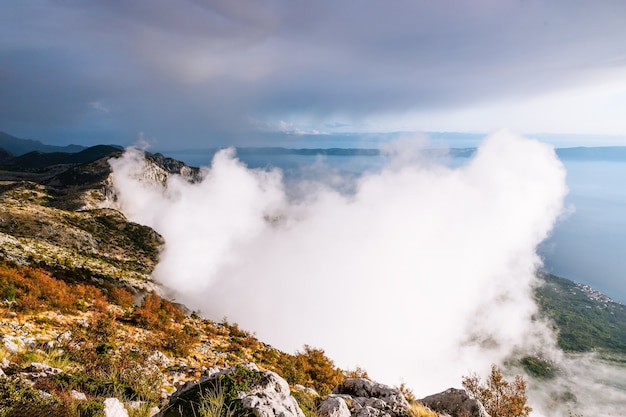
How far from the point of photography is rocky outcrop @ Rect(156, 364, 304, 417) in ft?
27.4

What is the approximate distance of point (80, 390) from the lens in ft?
33.8

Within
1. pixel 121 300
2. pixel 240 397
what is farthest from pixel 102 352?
pixel 121 300

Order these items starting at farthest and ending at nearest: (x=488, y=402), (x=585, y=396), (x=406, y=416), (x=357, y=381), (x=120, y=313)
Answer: (x=585, y=396) → (x=120, y=313) → (x=488, y=402) → (x=357, y=381) → (x=406, y=416)

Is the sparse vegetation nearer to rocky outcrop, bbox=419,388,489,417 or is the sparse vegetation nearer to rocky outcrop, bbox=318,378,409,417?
rocky outcrop, bbox=419,388,489,417

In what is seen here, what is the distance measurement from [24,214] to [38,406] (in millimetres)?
117019

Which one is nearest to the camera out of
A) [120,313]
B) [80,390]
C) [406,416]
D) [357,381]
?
[80,390]

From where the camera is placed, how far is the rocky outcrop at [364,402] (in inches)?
480

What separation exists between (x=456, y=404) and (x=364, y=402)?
18.9 ft

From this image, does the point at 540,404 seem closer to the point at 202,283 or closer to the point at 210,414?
the point at 202,283

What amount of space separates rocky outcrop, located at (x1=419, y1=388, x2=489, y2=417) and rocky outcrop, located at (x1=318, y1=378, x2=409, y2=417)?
3.73 meters

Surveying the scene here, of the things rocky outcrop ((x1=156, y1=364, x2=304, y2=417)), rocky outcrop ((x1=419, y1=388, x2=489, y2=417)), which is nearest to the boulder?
rocky outcrop ((x1=156, y1=364, x2=304, y2=417))

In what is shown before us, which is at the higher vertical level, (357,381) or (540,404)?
(357,381)

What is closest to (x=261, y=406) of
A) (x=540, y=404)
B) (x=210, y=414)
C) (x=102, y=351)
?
(x=210, y=414)

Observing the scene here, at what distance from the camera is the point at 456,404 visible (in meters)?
16.4
